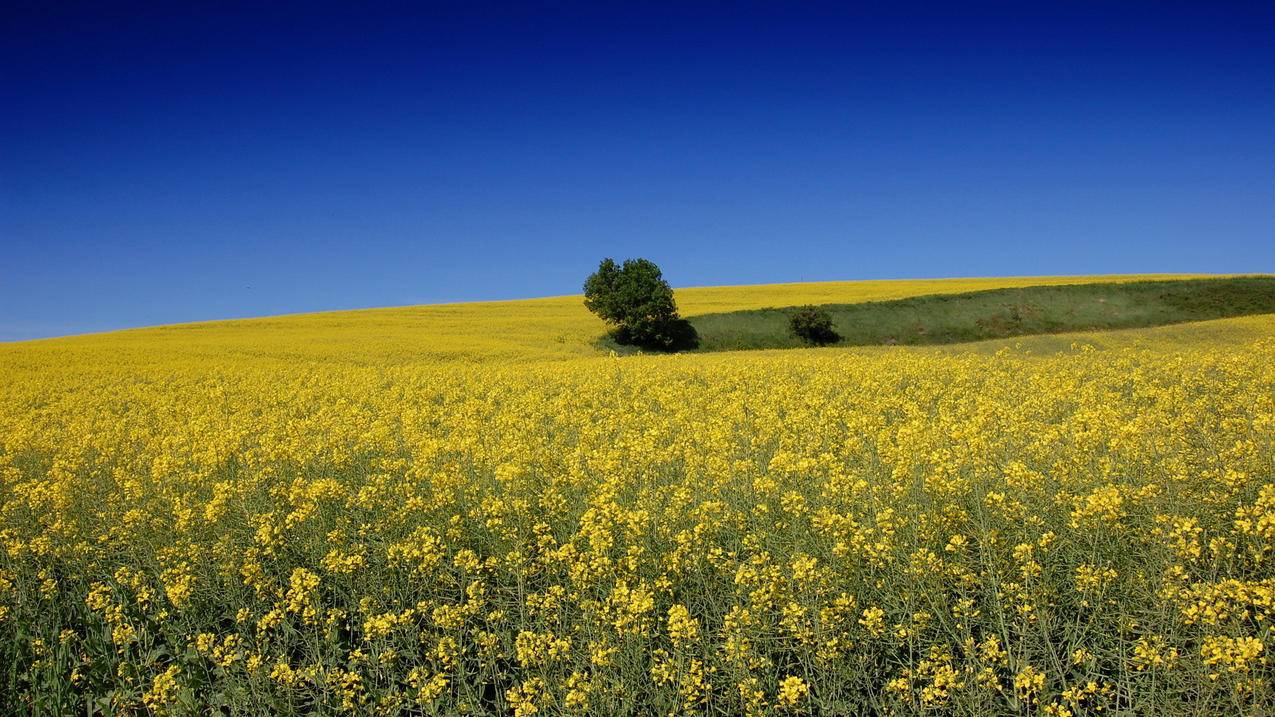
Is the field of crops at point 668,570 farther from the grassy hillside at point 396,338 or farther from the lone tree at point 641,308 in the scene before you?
the lone tree at point 641,308

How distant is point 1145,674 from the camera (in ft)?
12.1

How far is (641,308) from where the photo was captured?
38.9 metres

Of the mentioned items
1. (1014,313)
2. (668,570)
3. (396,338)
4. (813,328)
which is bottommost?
(668,570)

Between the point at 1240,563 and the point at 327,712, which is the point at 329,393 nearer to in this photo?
the point at 327,712

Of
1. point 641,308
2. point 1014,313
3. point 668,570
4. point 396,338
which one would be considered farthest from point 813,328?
point 668,570

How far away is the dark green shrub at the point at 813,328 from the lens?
123 feet

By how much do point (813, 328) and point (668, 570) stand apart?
3397 centimetres

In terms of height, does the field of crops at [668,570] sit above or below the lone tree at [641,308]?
below

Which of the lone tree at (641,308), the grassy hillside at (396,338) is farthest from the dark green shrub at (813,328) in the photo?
the grassy hillside at (396,338)

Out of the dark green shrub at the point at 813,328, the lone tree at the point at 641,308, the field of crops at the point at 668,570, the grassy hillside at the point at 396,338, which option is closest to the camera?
the field of crops at the point at 668,570

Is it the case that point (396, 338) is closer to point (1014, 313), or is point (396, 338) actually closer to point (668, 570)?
point (668, 570)

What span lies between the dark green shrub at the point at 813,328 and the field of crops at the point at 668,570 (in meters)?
27.8

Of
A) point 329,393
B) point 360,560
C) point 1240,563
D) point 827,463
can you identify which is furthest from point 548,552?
point 329,393

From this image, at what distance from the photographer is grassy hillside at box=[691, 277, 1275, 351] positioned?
36.9 meters
